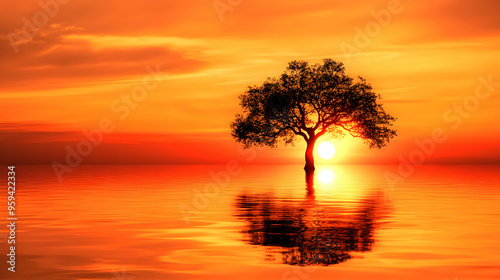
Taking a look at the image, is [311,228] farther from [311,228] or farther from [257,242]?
[257,242]

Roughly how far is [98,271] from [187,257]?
2.31 meters

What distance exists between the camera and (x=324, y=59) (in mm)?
85188

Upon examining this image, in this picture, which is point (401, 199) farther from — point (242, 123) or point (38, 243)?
point (242, 123)

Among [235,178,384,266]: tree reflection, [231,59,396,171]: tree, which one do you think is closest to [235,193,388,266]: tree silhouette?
[235,178,384,266]: tree reflection

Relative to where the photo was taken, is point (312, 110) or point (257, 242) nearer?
point (257, 242)

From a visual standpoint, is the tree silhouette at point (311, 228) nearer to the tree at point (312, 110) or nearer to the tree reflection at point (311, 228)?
the tree reflection at point (311, 228)

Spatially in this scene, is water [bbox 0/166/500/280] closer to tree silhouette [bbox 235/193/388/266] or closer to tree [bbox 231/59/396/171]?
tree silhouette [bbox 235/193/388/266]

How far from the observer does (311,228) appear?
19.5 m

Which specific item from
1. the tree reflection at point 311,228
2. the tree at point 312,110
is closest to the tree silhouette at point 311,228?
the tree reflection at point 311,228

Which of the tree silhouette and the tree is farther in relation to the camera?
the tree

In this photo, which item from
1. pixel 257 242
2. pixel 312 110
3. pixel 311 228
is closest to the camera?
pixel 257 242

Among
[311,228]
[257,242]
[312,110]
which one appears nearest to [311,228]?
[311,228]

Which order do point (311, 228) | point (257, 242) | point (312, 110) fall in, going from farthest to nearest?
point (312, 110) → point (311, 228) → point (257, 242)

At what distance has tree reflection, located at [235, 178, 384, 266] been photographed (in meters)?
14.8
